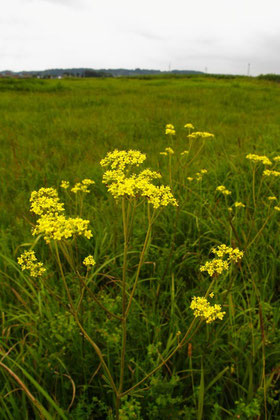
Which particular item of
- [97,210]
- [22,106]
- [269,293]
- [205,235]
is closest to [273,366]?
[269,293]

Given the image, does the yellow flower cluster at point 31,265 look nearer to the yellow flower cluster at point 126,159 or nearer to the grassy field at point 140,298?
the grassy field at point 140,298

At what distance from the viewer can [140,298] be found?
2293 mm

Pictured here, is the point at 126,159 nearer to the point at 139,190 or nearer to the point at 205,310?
the point at 139,190

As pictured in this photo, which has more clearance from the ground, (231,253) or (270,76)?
(270,76)

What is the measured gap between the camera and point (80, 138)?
6.24m

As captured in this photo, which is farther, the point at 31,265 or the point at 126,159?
the point at 126,159

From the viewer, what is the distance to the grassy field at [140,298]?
1.54 metres

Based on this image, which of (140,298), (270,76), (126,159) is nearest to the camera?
(126,159)

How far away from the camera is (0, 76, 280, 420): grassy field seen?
60.7 inches

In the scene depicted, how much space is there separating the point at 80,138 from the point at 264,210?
4.40m

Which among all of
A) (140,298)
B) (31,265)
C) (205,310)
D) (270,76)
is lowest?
(140,298)

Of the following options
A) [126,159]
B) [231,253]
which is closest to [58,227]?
[126,159]

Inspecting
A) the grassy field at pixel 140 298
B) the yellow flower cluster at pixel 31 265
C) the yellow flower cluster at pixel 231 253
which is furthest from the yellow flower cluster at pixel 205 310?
the yellow flower cluster at pixel 31 265

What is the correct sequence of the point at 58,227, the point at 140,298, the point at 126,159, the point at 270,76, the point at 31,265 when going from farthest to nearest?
1. the point at 270,76
2. the point at 140,298
3. the point at 126,159
4. the point at 31,265
5. the point at 58,227
